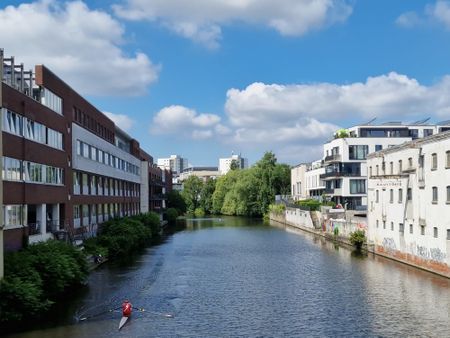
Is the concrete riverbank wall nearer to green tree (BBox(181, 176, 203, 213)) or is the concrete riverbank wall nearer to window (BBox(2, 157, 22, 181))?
window (BBox(2, 157, 22, 181))

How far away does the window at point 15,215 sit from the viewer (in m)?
33.4

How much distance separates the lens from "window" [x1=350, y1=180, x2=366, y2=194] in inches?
3551

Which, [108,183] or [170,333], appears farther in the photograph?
[108,183]

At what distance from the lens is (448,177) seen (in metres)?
38.7

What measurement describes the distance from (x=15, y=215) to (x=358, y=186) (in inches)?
2590

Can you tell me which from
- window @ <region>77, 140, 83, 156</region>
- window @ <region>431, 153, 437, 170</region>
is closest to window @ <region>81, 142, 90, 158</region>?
window @ <region>77, 140, 83, 156</region>

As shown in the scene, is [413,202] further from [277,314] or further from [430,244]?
[277,314]

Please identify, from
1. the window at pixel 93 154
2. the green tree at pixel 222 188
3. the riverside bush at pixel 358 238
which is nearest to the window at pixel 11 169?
the window at pixel 93 154

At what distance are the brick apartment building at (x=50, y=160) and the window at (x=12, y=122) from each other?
30 millimetres

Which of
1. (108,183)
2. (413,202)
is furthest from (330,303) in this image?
(108,183)

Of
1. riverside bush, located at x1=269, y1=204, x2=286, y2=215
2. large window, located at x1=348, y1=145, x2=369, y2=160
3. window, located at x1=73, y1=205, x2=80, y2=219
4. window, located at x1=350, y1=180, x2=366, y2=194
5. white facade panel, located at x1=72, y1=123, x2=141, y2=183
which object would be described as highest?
large window, located at x1=348, y1=145, x2=369, y2=160

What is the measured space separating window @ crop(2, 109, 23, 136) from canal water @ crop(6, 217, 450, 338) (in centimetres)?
1158

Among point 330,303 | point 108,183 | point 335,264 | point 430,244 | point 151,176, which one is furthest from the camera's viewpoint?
point 151,176

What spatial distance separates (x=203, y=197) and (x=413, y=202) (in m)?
137
